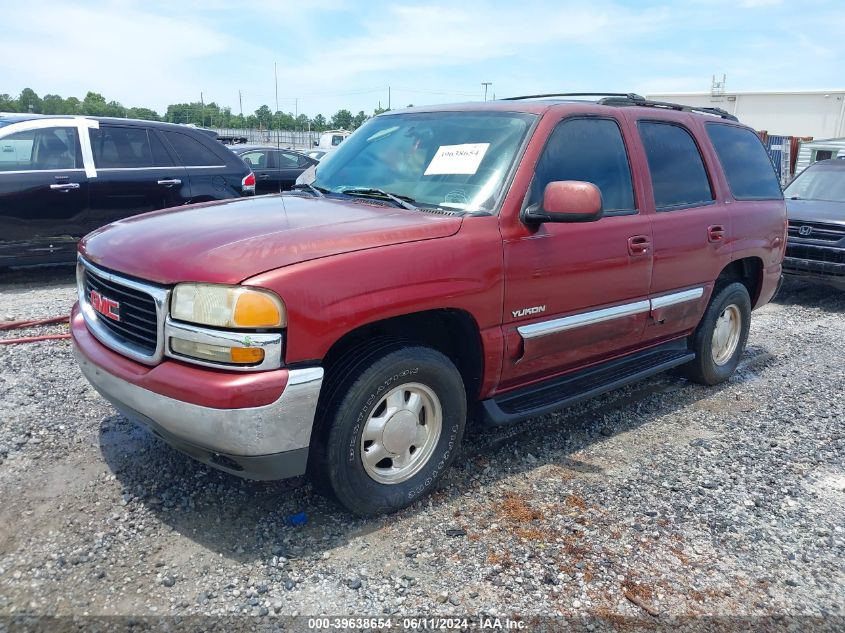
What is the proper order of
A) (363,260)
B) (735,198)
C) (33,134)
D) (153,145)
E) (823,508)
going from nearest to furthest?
(363,260), (823,508), (735,198), (33,134), (153,145)

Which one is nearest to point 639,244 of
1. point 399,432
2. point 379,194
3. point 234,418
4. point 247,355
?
point 379,194

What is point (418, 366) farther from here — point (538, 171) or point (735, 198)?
point (735, 198)

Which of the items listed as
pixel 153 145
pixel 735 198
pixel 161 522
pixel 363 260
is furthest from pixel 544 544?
pixel 153 145

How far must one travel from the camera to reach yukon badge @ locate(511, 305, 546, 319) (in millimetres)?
3379

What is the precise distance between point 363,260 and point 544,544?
1.48 m

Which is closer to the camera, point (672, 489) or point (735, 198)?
point (672, 489)

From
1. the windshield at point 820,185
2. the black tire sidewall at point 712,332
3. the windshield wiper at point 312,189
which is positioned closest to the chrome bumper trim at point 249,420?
the windshield wiper at point 312,189

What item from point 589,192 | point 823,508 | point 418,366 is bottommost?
point 823,508

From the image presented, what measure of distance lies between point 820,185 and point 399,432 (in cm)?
903

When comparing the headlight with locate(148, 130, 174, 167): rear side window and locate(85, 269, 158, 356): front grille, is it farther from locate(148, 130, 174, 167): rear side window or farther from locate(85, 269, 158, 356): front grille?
locate(148, 130, 174, 167): rear side window

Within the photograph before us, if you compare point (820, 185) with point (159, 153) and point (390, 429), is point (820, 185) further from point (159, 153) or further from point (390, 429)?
point (390, 429)

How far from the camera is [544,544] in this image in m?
3.01

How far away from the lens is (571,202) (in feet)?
10.5

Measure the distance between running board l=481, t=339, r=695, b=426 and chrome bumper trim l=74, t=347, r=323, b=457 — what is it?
113 centimetres
